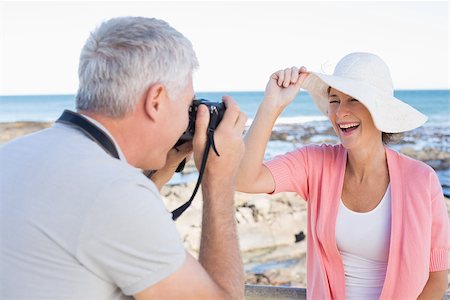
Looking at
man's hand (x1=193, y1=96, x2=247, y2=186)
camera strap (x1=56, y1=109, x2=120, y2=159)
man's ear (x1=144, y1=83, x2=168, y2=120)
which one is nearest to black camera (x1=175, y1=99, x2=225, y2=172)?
man's hand (x1=193, y1=96, x2=247, y2=186)

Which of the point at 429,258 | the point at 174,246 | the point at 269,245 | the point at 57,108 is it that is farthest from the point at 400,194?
the point at 57,108

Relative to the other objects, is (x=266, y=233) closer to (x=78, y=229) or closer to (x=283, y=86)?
(x=283, y=86)

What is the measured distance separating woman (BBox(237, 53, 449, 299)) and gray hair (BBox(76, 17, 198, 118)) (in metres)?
0.92

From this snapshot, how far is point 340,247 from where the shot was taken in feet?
6.93

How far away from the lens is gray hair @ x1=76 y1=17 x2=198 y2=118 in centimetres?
129

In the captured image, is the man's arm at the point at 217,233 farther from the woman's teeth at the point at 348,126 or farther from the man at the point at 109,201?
the woman's teeth at the point at 348,126

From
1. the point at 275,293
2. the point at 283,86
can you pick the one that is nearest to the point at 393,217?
the point at 275,293

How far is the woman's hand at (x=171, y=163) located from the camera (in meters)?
1.73

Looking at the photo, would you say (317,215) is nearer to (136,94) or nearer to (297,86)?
(297,86)

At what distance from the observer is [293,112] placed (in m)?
34.6

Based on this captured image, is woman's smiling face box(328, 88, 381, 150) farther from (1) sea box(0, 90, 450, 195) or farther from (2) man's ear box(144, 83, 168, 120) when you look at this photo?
(1) sea box(0, 90, 450, 195)

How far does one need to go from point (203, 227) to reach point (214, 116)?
325 millimetres

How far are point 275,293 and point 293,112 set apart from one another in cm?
3273

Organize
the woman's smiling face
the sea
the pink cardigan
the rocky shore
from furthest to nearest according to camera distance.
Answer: the sea, the rocky shore, the woman's smiling face, the pink cardigan
